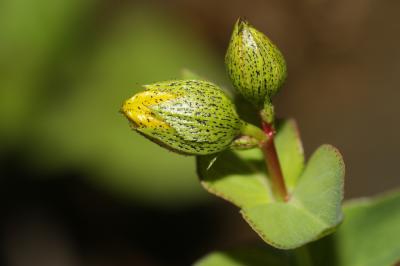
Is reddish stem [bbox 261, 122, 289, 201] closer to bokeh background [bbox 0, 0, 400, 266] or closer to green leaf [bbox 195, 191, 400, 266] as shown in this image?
green leaf [bbox 195, 191, 400, 266]

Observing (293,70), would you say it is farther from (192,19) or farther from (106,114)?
(106,114)

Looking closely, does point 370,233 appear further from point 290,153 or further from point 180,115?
point 180,115

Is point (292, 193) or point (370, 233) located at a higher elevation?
point (292, 193)

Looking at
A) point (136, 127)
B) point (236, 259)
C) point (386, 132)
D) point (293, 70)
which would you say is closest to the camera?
point (136, 127)

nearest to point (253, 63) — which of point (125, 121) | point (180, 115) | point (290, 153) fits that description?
point (180, 115)

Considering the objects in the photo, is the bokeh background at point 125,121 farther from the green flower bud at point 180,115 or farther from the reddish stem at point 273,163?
the green flower bud at point 180,115

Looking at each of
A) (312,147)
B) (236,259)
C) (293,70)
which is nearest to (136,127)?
(236,259)
